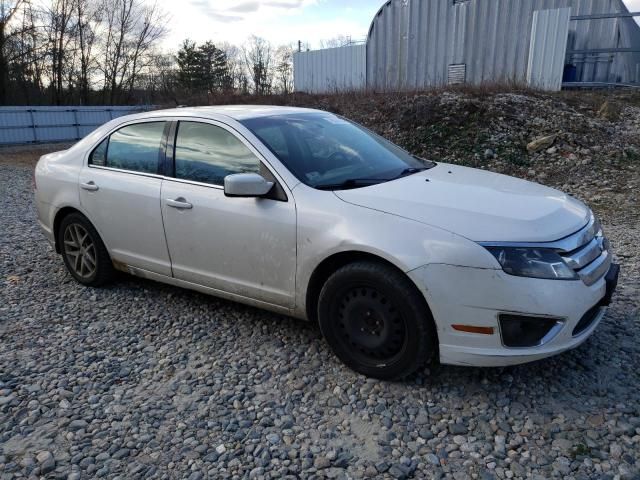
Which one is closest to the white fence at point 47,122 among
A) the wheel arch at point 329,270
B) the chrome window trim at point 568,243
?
the wheel arch at point 329,270

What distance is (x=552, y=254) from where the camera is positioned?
2672 mm

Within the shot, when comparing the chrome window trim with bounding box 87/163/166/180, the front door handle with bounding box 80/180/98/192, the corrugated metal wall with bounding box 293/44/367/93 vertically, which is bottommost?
the front door handle with bounding box 80/180/98/192

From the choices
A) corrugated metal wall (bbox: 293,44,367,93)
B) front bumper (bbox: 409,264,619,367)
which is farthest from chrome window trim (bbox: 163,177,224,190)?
corrugated metal wall (bbox: 293,44,367,93)

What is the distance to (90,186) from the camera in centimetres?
438

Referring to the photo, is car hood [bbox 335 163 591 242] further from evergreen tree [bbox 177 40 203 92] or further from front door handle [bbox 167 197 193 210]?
evergreen tree [bbox 177 40 203 92]

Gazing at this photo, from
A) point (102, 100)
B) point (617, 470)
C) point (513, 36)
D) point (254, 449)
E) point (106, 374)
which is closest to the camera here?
point (617, 470)

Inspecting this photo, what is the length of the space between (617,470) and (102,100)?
112 ft

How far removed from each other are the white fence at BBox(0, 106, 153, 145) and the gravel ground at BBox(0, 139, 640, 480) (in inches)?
720

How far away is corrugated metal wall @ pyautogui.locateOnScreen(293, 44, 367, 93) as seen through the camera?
1862 centimetres

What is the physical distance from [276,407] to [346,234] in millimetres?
1055

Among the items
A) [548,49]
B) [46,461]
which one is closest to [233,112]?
[46,461]

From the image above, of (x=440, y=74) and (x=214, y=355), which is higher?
(x=440, y=74)

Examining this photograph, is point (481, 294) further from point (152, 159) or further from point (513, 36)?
point (513, 36)

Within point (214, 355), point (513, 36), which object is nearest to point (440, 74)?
point (513, 36)
